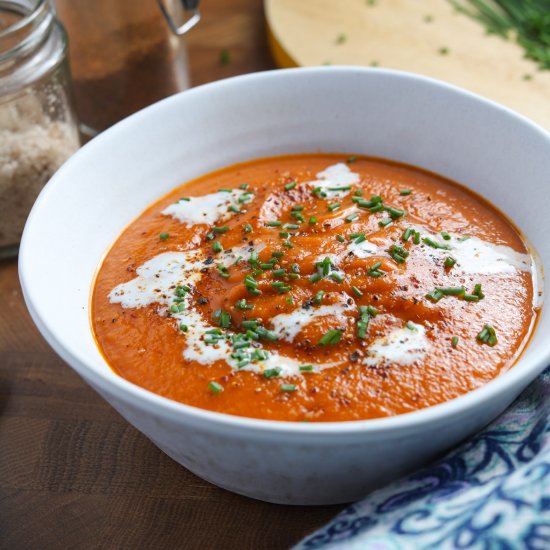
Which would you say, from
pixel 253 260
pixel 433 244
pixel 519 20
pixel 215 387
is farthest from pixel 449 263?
pixel 519 20

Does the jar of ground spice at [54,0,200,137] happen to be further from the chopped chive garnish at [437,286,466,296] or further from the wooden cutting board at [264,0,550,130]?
the chopped chive garnish at [437,286,466,296]

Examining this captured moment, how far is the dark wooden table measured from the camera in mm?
2178

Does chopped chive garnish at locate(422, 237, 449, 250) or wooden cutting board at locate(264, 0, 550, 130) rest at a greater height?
chopped chive garnish at locate(422, 237, 449, 250)

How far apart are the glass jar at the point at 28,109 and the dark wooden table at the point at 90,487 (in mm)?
645

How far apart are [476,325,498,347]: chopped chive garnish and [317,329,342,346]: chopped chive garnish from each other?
1.33ft

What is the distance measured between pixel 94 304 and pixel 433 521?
1.31 meters

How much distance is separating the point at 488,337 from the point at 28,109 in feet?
6.86

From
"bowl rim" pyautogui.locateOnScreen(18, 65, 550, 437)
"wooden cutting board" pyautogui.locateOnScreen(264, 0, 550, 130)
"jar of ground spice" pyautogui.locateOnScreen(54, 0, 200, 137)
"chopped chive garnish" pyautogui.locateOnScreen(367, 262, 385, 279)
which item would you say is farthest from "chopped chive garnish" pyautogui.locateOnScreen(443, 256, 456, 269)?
"jar of ground spice" pyautogui.locateOnScreen(54, 0, 200, 137)

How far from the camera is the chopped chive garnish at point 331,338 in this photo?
222cm

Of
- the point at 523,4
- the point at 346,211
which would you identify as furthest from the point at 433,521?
the point at 523,4

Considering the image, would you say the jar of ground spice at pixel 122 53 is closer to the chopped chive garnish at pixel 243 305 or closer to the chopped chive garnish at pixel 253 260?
the chopped chive garnish at pixel 253 260

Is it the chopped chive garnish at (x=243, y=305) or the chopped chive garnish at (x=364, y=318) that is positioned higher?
the chopped chive garnish at (x=364, y=318)

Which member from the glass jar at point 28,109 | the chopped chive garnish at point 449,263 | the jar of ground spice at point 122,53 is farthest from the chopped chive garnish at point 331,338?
the jar of ground spice at point 122,53

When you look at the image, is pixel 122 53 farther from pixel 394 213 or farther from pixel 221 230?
pixel 394 213
